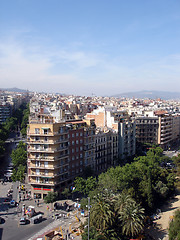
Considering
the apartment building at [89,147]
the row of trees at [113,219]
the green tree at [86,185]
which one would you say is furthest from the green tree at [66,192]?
the row of trees at [113,219]

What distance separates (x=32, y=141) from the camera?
55.4m

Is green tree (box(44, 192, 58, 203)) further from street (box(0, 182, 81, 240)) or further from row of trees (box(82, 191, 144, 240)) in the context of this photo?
row of trees (box(82, 191, 144, 240))

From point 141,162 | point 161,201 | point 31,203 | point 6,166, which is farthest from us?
point 6,166

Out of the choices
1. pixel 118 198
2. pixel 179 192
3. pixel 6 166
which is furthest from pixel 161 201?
pixel 6 166

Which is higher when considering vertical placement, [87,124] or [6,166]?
[87,124]

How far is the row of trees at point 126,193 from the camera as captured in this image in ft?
131

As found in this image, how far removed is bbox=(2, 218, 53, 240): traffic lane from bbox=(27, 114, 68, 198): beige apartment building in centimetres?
1036

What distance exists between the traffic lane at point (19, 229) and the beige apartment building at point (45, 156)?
10.4 metres

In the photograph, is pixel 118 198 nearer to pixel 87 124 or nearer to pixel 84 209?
pixel 84 209

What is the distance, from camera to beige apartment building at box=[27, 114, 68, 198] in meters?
54.8

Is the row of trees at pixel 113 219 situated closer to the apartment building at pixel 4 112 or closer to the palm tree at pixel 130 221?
the palm tree at pixel 130 221

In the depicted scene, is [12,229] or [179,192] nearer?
[12,229]

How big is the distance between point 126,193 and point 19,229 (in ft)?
68.4

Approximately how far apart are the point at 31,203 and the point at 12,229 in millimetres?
11260
